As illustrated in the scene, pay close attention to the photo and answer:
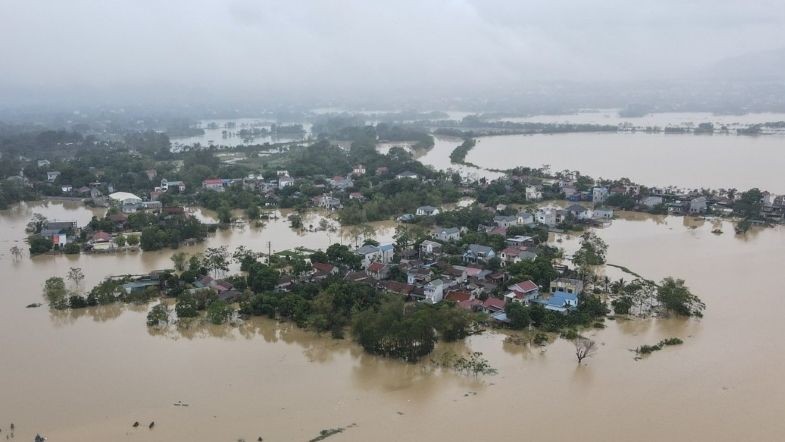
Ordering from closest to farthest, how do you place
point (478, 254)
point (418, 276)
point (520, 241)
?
point (418, 276), point (478, 254), point (520, 241)

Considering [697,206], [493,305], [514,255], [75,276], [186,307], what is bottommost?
[75,276]

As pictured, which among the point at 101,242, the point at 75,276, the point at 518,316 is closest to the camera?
the point at 518,316

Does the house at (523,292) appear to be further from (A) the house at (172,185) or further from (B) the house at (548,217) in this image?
(A) the house at (172,185)

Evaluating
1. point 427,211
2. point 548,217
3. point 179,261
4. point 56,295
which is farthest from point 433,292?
point 427,211

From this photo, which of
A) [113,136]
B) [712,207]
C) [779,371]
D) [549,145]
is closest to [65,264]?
[779,371]

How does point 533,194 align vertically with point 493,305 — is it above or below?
above

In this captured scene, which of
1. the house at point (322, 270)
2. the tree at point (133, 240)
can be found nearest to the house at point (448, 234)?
the house at point (322, 270)

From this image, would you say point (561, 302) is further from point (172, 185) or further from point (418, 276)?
point (172, 185)
